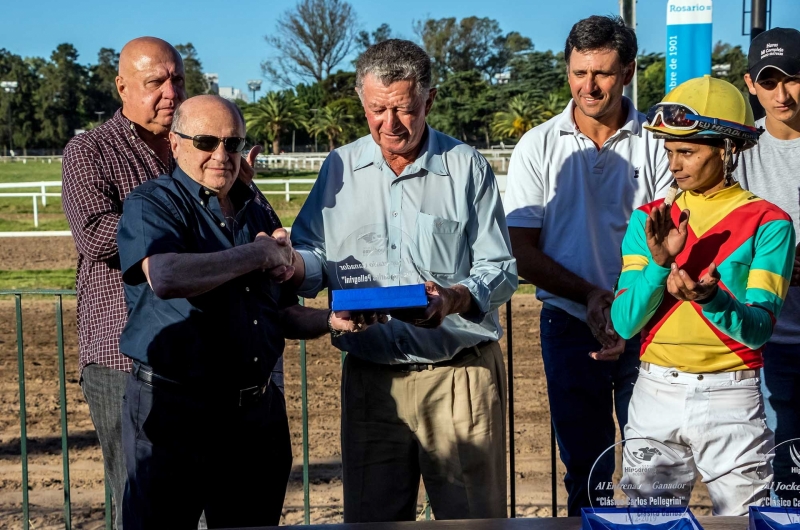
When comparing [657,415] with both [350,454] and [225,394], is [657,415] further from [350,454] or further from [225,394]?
[225,394]

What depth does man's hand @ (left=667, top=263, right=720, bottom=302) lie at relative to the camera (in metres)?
2.19

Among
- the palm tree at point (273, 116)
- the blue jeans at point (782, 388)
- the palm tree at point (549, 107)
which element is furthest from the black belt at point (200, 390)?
the palm tree at point (273, 116)

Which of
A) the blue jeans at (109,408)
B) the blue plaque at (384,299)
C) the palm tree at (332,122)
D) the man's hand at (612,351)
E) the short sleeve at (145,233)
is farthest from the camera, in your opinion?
the palm tree at (332,122)

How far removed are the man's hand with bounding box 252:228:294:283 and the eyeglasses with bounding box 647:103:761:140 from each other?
119cm

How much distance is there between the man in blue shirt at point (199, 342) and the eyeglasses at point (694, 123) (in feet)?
3.77

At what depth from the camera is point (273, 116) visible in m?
59.6

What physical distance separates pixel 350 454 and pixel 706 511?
2454mm

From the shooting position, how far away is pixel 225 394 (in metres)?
2.69

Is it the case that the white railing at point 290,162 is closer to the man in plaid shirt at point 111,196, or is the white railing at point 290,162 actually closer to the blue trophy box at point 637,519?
the man in plaid shirt at point 111,196

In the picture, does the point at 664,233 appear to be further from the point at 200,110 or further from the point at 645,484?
the point at 200,110

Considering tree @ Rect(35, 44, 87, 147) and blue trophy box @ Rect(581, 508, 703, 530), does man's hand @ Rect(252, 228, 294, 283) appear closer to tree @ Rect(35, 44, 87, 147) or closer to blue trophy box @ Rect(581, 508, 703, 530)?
blue trophy box @ Rect(581, 508, 703, 530)

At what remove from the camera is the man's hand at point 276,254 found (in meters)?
2.65

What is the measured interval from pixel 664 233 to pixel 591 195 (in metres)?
1.00

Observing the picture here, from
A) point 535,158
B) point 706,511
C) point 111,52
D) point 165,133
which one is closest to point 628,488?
point 535,158
